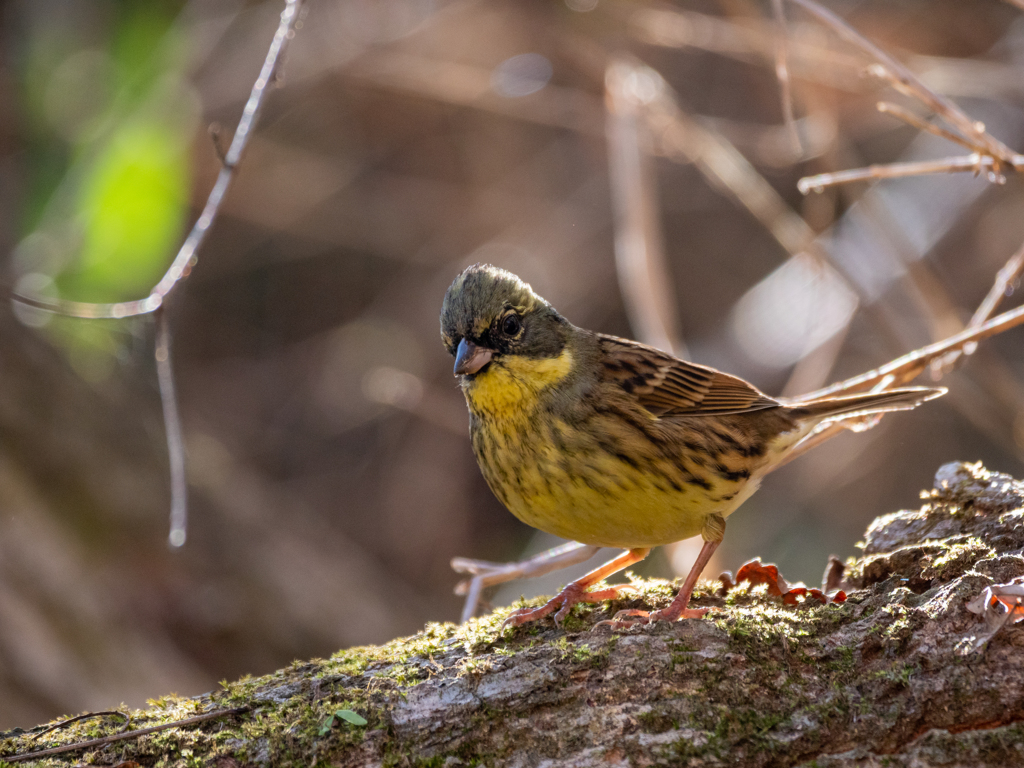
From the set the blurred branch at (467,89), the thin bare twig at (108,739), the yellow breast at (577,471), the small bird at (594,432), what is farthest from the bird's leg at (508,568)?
the blurred branch at (467,89)

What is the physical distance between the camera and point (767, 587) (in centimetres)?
310

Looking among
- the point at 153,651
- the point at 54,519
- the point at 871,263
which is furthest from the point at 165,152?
the point at 871,263

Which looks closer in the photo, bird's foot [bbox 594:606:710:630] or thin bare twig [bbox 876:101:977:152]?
bird's foot [bbox 594:606:710:630]

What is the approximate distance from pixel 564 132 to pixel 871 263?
3.29 meters

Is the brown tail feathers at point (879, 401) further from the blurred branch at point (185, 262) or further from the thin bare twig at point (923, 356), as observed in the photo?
the blurred branch at point (185, 262)

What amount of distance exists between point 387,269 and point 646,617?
631 centimetres

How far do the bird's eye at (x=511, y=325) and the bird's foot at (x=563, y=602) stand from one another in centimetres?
93

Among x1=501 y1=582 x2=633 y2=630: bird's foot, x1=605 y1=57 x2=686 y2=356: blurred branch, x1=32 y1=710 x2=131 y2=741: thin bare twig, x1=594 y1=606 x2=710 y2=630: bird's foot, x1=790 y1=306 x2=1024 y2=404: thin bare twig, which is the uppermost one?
x1=605 y1=57 x2=686 y2=356: blurred branch

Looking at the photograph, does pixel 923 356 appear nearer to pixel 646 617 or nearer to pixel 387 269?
pixel 646 617

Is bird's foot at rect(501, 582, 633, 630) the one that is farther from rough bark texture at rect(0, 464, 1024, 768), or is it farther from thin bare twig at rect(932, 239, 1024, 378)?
thin bare twig at rect(932, 239, 1024, 378)

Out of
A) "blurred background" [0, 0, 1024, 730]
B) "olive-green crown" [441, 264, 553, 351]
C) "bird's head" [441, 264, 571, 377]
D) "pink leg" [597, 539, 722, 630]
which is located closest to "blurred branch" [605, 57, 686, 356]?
"blurred background" [0, 0, 1024, 730]

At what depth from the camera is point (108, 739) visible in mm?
2338

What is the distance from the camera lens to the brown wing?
372cm

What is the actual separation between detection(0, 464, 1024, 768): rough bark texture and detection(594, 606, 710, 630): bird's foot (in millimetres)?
82
